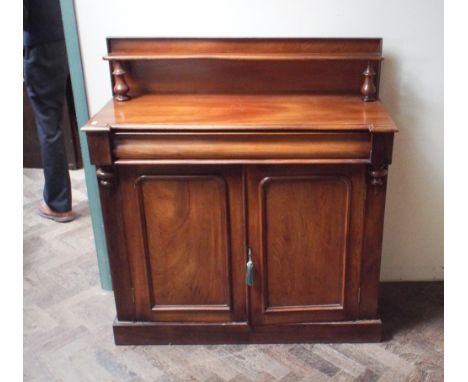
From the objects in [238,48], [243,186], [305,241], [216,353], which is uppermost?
[238,48]

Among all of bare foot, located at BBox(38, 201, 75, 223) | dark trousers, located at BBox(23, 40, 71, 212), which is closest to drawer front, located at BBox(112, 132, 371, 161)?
dark trousers, located at BBox(23, 40, 71, 212)

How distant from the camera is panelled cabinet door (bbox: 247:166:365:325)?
5.19 feet

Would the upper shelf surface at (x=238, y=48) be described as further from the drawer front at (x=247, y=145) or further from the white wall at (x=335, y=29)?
the drawer front at (x=247, y=145)

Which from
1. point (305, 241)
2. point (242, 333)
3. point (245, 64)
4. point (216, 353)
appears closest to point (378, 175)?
point (305, 241)

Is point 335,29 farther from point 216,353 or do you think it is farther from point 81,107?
point 216,353

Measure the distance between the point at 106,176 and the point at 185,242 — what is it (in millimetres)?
335

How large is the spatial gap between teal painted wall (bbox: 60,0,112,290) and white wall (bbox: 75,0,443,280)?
0.08ft

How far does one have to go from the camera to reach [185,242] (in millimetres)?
1691

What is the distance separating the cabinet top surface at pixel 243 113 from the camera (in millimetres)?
1488

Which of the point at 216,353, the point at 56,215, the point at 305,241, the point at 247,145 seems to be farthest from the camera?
the point at 56,215

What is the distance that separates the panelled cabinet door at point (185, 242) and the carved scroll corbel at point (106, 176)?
0.03 meters

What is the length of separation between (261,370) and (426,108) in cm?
109

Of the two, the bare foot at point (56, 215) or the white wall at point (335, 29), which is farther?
the bare foot at point (56, 215)

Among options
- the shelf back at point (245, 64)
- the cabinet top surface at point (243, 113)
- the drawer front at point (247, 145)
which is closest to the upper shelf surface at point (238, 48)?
the shelf back at point (245, 64)
